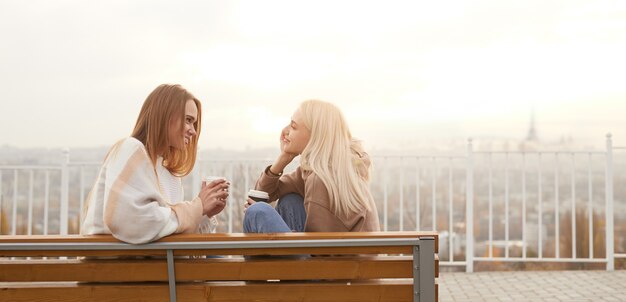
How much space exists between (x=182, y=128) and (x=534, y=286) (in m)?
4.27

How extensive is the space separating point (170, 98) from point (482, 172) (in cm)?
502

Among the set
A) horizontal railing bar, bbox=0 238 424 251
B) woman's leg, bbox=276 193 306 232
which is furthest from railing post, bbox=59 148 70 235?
horizontal railing bar, bbox=0 238 424 251

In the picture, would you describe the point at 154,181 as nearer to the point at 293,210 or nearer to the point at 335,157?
the point at 335,157

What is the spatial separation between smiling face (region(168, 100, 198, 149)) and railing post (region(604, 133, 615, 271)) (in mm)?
5515

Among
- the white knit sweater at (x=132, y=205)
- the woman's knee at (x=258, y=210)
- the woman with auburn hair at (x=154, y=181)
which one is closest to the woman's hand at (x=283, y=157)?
the woman with auburn hair at (x=154, y=181)

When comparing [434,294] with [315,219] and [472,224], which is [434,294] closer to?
[315,219]

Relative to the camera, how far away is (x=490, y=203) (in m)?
7.28

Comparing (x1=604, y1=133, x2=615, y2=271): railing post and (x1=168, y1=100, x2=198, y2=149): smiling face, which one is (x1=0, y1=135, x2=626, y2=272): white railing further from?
(x1=168, y1=100, x2=198, y2=149): smiling face

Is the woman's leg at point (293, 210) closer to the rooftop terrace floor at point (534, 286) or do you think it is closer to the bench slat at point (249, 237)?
the bench slat at point (249, 237)

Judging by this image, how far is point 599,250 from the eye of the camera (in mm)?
7352

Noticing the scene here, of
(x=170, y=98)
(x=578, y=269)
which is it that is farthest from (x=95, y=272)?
(x=578, y=269)

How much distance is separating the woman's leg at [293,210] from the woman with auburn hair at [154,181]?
536mm

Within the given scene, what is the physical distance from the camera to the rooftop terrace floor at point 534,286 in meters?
5.66

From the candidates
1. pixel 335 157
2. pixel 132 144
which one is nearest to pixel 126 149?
pixel 132 144
